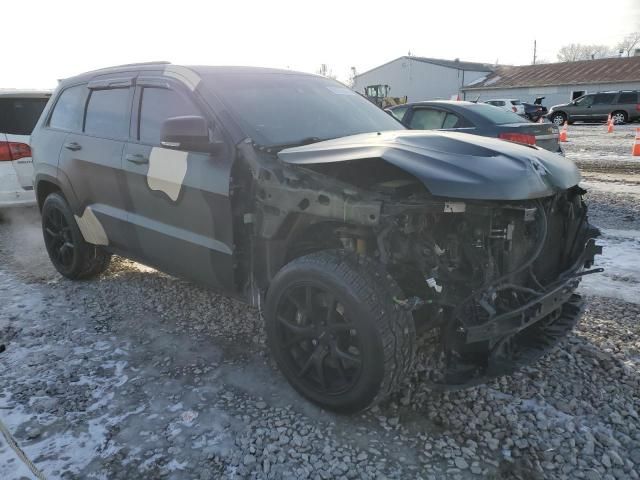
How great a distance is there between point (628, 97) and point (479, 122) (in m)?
22.7

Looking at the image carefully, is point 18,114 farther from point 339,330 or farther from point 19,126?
point 339,330

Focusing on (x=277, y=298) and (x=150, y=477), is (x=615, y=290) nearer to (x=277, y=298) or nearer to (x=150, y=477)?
(x=277, y=298)

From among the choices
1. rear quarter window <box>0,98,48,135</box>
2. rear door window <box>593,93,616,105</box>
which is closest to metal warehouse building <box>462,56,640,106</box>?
rear door window <box>593,93,616,105</box>

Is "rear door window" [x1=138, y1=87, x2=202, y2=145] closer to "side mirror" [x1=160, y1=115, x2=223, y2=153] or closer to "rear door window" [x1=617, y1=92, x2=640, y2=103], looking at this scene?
"side mirror" [x1=160, y1=115, x2=223, y2=153]

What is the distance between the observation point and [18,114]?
21.0 feet

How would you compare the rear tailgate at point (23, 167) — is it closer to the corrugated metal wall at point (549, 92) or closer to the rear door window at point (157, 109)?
the rear door window at point (157, 109)

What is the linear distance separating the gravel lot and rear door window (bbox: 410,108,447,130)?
4306 millimetres

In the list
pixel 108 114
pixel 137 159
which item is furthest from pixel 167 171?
pixel 108 114

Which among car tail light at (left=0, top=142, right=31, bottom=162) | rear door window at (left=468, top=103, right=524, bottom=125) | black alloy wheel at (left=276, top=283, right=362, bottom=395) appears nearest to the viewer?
black alloy wheel at (left=276, top=283, right=362, bottom=395)

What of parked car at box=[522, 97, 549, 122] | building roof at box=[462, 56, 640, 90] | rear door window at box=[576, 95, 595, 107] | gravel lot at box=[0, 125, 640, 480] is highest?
building roof at box=[462, 56, 640, 90]

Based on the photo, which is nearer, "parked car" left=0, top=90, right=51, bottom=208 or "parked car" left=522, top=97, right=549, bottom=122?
"parked car" left=0, top=90, right=51, bottom=208

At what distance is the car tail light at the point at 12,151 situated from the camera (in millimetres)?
6227

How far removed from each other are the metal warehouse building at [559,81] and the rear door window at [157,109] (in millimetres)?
39178

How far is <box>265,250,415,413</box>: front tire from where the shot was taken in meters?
2.49
